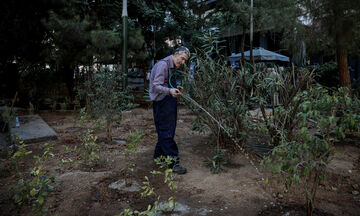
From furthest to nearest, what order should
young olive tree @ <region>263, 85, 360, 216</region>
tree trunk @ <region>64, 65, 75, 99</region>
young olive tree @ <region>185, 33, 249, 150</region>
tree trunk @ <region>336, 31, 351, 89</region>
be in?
tree trunk @ <region>64, 65, 75, 99</region> < tree trunk @ <region>336, 31, 351, 89</region> < young olive tree @ <region>185, 33, 249, 150</region> < young olive tree @ <region>263, 85, 360, 216</region>

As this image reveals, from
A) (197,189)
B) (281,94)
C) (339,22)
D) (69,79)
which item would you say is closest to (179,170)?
(197,189)

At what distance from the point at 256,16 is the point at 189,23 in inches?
103

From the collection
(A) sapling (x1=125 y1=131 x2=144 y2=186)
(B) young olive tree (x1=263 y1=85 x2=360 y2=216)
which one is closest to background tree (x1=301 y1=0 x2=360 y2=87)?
(B) young olive tree (x1=263 y1=85 x2=360 y2=216)

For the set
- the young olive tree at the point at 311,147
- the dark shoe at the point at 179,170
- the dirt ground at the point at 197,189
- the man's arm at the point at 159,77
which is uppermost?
the man's arm at the point at 159,77

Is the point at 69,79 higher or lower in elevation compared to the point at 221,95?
higher

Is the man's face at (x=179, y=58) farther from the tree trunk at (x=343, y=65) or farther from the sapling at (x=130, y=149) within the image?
the tree trunk at (x=343, y=65)

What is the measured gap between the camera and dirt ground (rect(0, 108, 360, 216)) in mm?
2367

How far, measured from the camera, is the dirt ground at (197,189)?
2.37 m

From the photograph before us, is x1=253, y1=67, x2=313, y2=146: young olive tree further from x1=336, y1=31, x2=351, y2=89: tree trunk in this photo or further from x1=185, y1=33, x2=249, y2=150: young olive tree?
x1=336, y1=31, x2=351, y2=89: tree trunk

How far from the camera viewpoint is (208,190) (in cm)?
276

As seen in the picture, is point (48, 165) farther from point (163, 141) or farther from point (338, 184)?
point (338, 184)

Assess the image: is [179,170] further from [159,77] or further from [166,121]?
[159,77]

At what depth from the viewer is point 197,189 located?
9.14 feet

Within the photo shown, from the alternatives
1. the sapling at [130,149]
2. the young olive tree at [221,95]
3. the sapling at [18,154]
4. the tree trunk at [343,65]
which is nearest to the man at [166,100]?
the sapling at [130,149]
